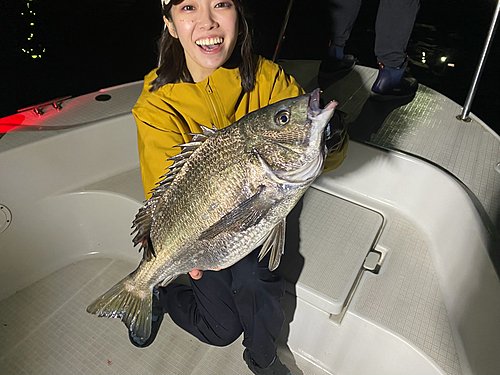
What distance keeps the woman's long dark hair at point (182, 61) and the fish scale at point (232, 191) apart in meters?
0.43

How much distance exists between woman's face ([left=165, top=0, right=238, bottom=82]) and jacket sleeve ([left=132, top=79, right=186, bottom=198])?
0.25 metres

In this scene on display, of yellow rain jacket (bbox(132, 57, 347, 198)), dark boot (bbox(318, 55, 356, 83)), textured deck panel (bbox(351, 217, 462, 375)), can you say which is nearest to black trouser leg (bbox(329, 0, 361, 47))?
dark boot (bbox(318, 55, 356, 83))

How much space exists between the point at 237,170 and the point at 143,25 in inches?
285

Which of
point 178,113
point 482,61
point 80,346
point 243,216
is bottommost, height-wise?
point 80,346

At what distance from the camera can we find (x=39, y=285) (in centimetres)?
184

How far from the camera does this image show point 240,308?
126cm

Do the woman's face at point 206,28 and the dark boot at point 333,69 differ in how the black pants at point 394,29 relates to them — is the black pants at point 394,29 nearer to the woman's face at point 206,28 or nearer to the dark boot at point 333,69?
the dark boot at point 333,69

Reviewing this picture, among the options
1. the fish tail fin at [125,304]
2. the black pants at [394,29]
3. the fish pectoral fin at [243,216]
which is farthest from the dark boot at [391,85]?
the fish tail fin at [125,304]

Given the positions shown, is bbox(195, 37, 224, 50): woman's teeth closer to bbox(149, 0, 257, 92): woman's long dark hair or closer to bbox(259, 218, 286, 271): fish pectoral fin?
bbox(149, 0, 257, 92): woman's long dark hair

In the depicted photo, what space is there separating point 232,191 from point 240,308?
545 millimetres

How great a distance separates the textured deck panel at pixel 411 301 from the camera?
3.98 feet

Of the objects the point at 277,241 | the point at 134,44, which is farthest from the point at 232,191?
the point at 134,44

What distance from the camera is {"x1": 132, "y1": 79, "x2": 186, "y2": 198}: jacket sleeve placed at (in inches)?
49.9

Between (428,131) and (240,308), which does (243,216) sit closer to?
(240,308)
